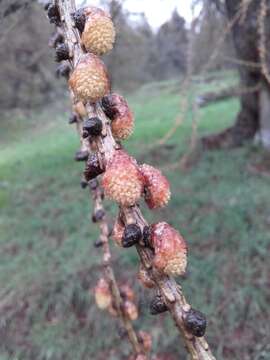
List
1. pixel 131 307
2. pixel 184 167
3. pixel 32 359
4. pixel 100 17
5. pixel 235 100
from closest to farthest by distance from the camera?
pixel 100 17 → pixel 131 307 → pixel 32 359 → pixel 184 167 → pixel 235 100

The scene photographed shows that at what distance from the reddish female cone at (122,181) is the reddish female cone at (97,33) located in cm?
16

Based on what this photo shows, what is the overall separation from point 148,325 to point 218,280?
0.62 m

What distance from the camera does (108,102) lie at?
68 centimetres

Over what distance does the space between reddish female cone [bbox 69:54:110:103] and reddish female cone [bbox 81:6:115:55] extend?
0.07 ft

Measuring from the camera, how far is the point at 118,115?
27.2 inches

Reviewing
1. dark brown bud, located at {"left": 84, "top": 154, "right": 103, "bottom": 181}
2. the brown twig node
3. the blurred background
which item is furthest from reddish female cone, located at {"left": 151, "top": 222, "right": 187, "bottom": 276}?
the blurred background

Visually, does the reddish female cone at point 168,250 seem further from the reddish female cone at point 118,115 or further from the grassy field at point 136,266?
the grassy field at point 136,266

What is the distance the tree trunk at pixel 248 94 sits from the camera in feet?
15.8

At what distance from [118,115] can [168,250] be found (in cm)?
21

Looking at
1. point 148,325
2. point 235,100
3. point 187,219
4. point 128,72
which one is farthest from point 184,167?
point 128,72

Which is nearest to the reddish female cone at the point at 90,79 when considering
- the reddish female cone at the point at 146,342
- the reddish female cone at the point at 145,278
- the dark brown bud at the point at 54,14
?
the dark brown bud at the point at 54,14

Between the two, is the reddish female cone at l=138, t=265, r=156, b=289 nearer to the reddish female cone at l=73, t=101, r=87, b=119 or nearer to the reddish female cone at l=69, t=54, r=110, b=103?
the reddish female cone at l=69, t=54, r=110, b=103

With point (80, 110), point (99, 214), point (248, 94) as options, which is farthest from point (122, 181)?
point (248, 94)

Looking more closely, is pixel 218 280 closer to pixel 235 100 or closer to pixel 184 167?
pixel 184 167
